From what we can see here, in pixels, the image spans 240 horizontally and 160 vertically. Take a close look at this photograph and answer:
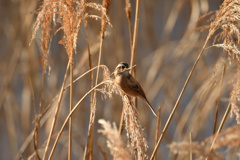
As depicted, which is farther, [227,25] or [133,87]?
[133,87]

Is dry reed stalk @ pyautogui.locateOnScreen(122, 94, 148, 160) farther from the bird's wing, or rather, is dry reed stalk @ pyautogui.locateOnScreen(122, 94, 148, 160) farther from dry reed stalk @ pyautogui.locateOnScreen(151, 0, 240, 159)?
the bird's wing

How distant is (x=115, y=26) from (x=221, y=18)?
A: 1039mm

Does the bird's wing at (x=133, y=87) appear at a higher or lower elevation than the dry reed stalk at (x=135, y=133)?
higher

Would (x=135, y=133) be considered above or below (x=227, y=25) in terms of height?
below

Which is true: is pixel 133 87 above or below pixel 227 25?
below

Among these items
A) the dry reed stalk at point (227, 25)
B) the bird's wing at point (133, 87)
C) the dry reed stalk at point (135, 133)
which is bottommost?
the dry reed stalk at point (135, 133)

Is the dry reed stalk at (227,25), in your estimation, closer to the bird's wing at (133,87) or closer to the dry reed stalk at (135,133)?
the dry reed stalk at (135,133)

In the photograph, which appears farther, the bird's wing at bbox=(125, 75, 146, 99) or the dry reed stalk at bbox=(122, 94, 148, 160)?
the bird's wing at bbox=(125, 75, 146, 99)

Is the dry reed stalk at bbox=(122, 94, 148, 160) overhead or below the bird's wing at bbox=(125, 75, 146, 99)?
below

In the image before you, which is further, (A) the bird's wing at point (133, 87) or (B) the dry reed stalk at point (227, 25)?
(A) the bird's wing at point (133, 87)

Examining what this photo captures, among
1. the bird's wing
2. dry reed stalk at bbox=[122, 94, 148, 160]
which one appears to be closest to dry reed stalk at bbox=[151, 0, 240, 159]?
dry reed stalk at bbox=[122, 94, 148, 160]

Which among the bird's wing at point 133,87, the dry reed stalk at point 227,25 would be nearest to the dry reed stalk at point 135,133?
the dry reed stalk at point 227,25

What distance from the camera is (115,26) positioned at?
1.92 meters

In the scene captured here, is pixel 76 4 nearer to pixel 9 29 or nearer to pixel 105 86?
pixel 105 86
